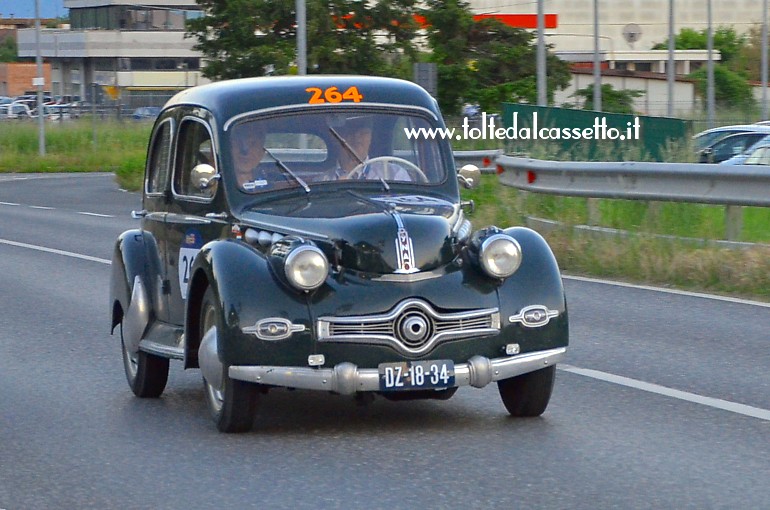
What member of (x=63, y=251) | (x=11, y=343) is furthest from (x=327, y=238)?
(x=63, y=251)

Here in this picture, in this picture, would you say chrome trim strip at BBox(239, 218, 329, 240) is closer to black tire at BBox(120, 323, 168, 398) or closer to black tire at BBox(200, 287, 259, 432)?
black tire at BBox(200, 287, 259, 432)

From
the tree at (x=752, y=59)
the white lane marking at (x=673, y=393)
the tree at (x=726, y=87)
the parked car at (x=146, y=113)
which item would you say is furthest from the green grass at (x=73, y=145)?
the tree at (x=752, y=59)

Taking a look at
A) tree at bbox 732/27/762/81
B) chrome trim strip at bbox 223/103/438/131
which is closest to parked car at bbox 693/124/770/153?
chrome trim strip at bbox 223/103/438/131

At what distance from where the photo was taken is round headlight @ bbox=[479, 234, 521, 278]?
23.0ft

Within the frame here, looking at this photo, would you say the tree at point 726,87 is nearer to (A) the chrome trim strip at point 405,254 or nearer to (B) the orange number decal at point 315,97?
→ (B) the orange number decal at point 315,97

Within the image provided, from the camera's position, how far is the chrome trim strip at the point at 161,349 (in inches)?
310

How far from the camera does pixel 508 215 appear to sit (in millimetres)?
17453

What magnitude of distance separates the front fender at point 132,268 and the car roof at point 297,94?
0.93 metres

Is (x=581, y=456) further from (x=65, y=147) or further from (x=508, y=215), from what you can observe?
(x=65, y=147)

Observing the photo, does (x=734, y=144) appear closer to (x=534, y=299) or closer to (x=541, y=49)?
(x=541, y=49)

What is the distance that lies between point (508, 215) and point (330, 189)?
31.8 ft

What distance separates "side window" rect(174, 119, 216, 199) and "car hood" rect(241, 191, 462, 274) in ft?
2.23

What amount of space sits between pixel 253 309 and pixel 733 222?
8020mm

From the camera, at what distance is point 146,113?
232 ft
